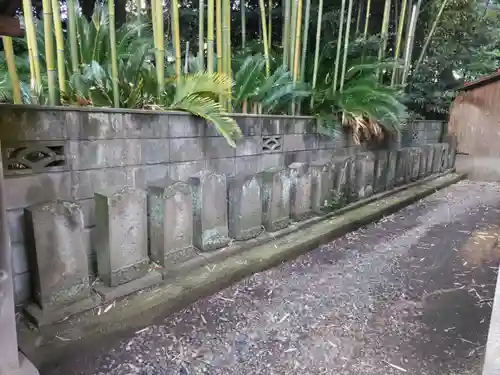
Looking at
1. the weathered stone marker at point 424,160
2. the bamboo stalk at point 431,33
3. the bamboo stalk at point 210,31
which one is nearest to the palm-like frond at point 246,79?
the bamboo stalk at point 210,31

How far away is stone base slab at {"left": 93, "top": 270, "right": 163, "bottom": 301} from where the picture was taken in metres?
2.24

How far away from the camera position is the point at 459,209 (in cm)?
523

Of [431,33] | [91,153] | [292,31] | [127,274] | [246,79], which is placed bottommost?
[127,274]

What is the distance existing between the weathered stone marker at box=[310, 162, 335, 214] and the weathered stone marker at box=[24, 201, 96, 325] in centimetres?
259

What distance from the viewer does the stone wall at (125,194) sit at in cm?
207

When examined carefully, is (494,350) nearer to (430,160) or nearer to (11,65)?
(11,65)

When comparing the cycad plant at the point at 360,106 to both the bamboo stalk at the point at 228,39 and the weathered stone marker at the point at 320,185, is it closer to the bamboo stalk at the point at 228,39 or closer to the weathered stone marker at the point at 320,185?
the weathered stone marker at the point at 320,185

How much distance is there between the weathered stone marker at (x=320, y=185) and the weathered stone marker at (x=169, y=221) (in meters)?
1.76

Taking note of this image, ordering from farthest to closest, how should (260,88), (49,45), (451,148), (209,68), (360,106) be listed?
(451,148), (360,106), (260,88), (209,68), (49,45)

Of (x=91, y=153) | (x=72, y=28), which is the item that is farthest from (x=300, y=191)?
(x=72, y=28)

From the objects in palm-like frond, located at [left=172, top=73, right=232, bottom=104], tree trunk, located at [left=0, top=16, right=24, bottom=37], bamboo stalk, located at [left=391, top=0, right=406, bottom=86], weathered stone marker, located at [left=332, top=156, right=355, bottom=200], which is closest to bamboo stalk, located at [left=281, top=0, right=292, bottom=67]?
weathered stone marker, located at [left=332, top=156, right=355, bottom=200]

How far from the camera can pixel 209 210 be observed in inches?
116

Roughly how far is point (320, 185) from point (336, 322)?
6.54 feet

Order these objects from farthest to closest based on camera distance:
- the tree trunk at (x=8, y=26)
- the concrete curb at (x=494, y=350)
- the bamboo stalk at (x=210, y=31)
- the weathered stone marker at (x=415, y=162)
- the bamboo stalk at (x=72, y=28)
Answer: the weathered stone marker at (x=415, y=162), the bamboo stalk at (x=210, y=31), the bamboo stalk at (x=72, y=28), the tree trunk at (x=8, y=26), the concrete curb at (x=494, y=350)
